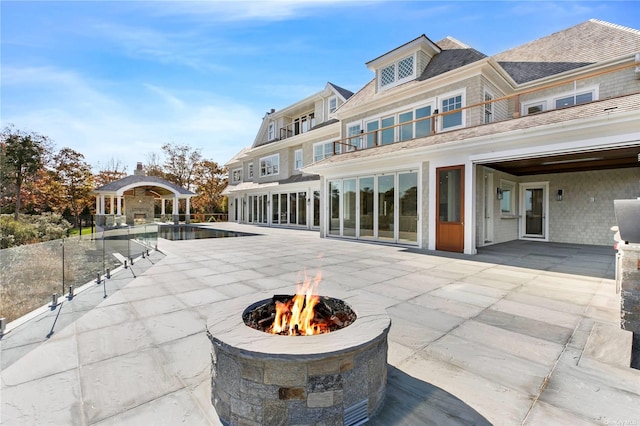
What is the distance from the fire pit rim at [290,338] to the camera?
172cm

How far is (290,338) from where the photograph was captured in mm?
1930

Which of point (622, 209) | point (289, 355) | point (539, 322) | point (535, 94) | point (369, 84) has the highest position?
point (369, 84)

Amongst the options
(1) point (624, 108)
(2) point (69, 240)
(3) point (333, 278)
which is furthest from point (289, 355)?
(1) point (624, 108)

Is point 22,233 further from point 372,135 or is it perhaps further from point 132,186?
point 372,135

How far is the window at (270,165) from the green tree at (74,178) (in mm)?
15809

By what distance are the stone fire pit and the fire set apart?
242 millimetres

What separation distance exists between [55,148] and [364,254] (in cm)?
3007

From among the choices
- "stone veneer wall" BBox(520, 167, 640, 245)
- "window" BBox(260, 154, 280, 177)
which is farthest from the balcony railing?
"window" BBox(260, 154, 280, 177)

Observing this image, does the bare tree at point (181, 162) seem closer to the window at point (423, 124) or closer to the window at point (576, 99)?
the window at point (423, 124)

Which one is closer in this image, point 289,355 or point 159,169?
point 289,355

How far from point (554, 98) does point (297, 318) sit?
560 inches

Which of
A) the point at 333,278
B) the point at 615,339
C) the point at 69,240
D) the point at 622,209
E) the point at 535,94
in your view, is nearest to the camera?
the point at 615,339

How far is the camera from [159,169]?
115 feet

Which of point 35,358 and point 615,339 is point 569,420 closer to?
point 615,339
